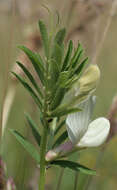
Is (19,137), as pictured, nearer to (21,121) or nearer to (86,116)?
(86,116)

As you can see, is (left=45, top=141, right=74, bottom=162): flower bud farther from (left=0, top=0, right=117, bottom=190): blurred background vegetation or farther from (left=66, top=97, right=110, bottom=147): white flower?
(left=0, top=0, right=117, bottom=190): blurred background vegetation

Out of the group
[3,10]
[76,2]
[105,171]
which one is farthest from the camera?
[105,171]

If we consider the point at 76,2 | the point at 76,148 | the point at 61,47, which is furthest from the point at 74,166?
the point at 76,2

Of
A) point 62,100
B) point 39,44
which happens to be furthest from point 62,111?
point 39,44

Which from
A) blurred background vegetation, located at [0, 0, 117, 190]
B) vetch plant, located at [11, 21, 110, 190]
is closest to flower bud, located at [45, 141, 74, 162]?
vetch plant, located at [11, 21, 110, 190]

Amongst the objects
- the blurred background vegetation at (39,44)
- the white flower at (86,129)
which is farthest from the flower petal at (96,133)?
the blurred background vegetation at (39,44)

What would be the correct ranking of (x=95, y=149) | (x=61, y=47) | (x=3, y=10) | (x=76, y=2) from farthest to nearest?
(x=95, y=149), (x=3, y=10), (x=76, y=2), (x=61, y=47)

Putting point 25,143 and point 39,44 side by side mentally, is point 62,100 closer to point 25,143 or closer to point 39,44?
point 25,143

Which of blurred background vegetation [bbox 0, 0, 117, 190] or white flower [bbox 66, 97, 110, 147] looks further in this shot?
blurred background vegetation [bbox 0, 0, 117, 190]
